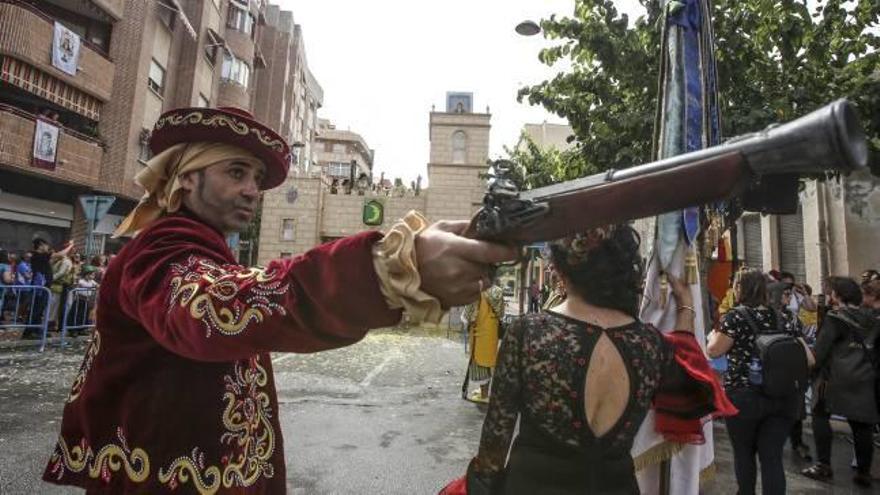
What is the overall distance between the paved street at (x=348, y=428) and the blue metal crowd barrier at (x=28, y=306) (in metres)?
0.54

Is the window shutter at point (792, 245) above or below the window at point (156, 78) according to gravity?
below

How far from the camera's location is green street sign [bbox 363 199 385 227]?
1234 inches

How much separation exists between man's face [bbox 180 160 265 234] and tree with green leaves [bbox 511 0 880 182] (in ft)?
19.3

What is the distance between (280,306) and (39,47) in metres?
19.3

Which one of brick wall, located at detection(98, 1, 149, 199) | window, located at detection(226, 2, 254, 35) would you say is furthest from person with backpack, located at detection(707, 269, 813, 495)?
window, located at detection(226, 2, 254, 35)

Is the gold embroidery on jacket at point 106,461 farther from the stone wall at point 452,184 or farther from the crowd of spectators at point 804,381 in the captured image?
the stone wall at point 452,184

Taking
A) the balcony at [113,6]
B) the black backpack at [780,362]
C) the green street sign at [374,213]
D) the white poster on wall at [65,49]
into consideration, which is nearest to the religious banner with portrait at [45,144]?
the white poster on wall at [65,49]

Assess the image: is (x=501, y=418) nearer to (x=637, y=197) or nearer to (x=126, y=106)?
(x=637, y=197)

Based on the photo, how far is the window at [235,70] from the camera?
87.4 ft

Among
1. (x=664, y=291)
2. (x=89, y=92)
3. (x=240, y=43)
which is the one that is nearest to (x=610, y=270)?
(x=664, y=291)

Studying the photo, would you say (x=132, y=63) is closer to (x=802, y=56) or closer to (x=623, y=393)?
(x=802, y=56)

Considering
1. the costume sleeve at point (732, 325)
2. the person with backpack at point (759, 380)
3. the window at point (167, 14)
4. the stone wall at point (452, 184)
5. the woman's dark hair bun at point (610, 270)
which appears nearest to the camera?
the woman's dark hair bun at point (610, 270)

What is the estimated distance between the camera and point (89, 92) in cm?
1756

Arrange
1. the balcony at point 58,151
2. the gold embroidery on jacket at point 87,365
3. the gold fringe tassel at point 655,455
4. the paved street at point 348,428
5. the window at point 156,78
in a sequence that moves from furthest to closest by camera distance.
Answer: the window at point 156,78, the balcony at point 58,151, the paved street at point 348,428, the gold fringe tassel at point 655,455, the gold embroidery on jacket at point 87,365
